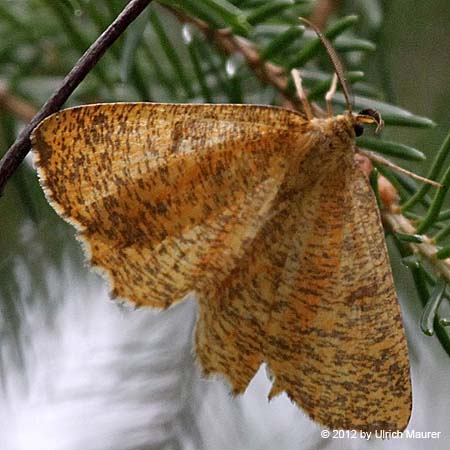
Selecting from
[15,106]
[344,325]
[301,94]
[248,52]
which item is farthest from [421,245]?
[15,106]

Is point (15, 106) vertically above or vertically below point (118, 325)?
above

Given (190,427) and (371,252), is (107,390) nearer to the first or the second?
(190,427)

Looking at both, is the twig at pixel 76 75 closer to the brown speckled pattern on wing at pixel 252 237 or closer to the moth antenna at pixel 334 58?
the brown speckled pattern on wing at pixel 252 237

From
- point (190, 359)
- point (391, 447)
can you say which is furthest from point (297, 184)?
point (391, 447)

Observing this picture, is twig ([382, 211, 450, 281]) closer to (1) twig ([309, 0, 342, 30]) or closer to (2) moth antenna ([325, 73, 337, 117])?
(2) moth antenna ([325, 73, 337, 117])

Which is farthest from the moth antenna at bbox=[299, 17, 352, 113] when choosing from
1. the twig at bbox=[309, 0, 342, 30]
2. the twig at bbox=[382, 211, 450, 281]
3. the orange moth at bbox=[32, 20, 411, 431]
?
the twig at bbox=[309, 0, 342, 30]

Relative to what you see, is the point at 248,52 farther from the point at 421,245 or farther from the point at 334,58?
the point at 421,245
